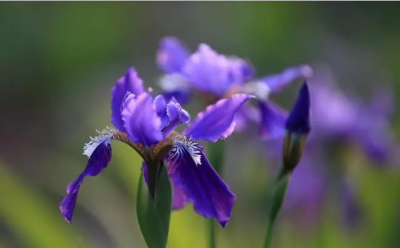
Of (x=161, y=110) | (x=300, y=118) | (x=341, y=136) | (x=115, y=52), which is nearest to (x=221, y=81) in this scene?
(x=300, y=118)

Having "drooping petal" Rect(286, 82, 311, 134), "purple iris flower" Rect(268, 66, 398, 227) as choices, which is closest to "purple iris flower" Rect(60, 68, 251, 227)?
"drooping petal" Rect(286, 82, 311, 134)

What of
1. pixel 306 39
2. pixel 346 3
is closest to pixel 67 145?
pixel 306 39

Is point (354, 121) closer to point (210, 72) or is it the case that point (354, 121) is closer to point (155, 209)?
point (210, 72)

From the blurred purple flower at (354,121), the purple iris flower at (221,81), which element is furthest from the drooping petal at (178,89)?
the blurred purple flower at (354,121)

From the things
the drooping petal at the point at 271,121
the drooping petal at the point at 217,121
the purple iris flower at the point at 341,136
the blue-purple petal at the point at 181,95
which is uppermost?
the drooping petal at the point at 217,121

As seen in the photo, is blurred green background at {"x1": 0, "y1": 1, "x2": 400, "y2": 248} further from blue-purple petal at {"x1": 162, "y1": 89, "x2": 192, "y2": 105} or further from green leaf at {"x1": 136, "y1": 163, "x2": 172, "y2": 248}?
green leaf at {"x1": 136, "y1": 163, "x2": 172, "y2": 248}

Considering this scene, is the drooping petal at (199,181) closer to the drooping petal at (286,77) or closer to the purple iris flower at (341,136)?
the drooping petal at (286,77)

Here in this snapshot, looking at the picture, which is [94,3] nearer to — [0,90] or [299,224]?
[0,90]
